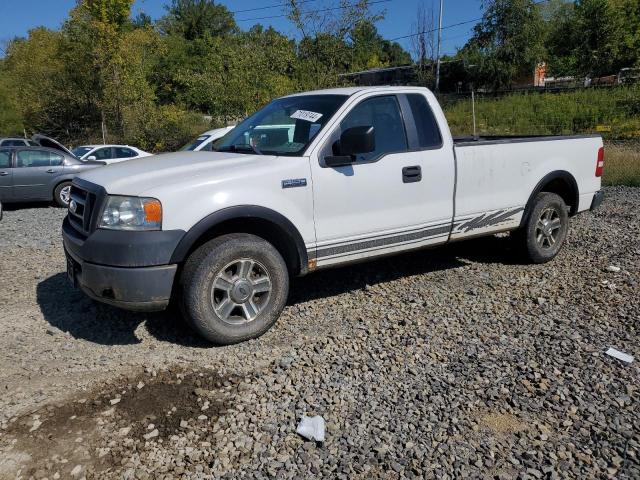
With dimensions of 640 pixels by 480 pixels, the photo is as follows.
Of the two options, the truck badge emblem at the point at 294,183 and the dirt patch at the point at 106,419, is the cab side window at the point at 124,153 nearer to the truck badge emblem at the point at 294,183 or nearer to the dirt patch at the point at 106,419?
the truck badge emblem at the point at 294,183

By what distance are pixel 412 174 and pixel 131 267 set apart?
2446 mm

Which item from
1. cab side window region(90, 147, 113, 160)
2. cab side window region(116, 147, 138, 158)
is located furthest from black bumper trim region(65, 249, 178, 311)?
cab side window region(116, 147, 138, 158)

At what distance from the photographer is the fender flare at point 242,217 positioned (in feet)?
12.5

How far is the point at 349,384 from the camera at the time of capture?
11.7ft

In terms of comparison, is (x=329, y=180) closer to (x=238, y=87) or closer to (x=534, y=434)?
(x=534, y=434)

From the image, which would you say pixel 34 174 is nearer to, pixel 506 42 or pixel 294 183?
pixel 294 183

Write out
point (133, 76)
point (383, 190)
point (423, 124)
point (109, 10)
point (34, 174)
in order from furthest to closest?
point (133, 76)
point (109, 10)
point (34, 174)
point (423, 124)
point (383, 190)

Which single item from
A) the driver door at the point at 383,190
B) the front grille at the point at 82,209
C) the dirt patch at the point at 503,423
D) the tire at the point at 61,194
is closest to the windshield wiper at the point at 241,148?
the driver door at the point at 383,190

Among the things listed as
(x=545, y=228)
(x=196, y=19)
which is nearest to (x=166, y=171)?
(x=545, y=228)

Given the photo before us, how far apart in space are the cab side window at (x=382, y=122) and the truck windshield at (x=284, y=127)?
0.18 m

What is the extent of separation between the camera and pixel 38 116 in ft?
105

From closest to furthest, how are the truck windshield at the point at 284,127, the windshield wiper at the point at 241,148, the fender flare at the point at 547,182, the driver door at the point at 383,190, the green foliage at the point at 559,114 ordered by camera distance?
the driver door at the point at 383,190, the truck windshield at the point at 284,127, the windshield wiper at the point at 241,148, the fender flare at the point at 547,182, the green foliage at the point at 559,114

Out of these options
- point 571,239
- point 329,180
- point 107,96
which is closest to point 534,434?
point 329,180

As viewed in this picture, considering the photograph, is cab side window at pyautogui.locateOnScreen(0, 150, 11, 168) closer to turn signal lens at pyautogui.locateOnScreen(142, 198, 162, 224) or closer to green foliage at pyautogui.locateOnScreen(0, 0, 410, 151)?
turn signal lens at pyautogui.locateOnScreen(142, 198, 162, 224)
